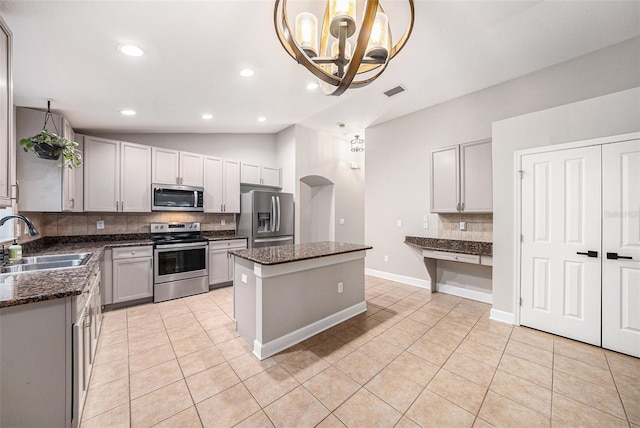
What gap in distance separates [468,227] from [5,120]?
16.2 ft

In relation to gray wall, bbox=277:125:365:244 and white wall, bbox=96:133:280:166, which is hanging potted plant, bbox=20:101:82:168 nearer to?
white wall, bbox=96:133:280:166

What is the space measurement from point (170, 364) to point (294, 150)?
12.7 ft

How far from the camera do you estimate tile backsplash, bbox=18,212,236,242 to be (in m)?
3.37

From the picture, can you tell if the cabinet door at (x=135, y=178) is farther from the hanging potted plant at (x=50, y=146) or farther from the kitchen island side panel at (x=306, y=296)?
the kitchen island side panel at (x=306, y=296)

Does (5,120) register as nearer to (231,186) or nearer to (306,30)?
(306,30)

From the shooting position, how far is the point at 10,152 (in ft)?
5.56

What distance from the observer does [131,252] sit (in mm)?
3545

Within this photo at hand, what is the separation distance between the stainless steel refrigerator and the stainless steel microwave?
2.59 ft

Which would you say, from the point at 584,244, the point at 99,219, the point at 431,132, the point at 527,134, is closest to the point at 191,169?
the point at 99,219

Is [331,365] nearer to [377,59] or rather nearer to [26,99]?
[377,59]

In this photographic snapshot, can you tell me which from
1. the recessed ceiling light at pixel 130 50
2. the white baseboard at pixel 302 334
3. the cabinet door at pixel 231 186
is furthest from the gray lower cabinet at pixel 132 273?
the recessed ceiling light at pixel 130 50

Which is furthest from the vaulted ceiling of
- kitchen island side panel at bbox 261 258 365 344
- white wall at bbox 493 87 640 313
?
kitchen island side panel at bbox 261 258 365 344

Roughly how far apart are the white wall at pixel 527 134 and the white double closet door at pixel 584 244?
0.14m

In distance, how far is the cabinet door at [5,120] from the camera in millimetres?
1563
